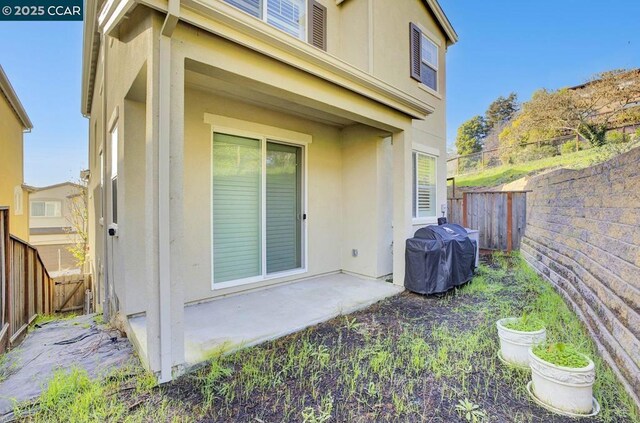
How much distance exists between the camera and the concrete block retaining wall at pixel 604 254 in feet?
7.82

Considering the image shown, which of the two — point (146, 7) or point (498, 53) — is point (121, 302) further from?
point (498, 53)

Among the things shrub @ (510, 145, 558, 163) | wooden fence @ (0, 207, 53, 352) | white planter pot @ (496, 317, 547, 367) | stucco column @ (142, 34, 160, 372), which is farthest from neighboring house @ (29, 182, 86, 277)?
shrub @ (510, 145, 558, 163)

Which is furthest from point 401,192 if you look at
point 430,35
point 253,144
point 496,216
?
point 430,35

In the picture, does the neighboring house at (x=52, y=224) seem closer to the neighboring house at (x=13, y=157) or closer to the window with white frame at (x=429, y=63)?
the neighboring house at (x=13, y=157)

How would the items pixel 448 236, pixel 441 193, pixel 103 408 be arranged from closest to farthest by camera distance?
pixel 103 408 → pixel 448 236 → pixel 441 193

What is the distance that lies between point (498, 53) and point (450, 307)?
57.4 ft

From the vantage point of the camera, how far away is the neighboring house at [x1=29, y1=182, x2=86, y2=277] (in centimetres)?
1816

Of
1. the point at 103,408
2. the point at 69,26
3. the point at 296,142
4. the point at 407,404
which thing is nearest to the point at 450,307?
the point at 407,404

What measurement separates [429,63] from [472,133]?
20.0 metres

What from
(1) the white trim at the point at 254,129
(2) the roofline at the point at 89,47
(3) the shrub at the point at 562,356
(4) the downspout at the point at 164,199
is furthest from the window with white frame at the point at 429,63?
(2) the roofline at the point at 89,47

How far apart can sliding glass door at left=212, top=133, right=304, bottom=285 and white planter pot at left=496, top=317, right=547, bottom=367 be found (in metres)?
3.35

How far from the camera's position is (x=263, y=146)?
480cm

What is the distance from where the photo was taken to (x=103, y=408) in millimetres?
2141

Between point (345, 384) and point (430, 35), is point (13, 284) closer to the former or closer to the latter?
point (345, 384)
